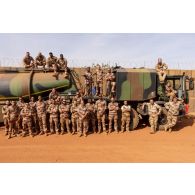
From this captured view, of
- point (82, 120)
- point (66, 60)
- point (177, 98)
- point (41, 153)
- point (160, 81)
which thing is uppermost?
point (66, 60)

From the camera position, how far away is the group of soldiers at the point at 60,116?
32.7 feet

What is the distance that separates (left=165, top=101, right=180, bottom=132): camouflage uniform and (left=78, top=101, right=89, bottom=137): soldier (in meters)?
3.47

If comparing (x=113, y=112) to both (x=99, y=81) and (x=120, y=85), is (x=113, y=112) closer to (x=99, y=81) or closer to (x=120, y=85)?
(x=120, y=85)

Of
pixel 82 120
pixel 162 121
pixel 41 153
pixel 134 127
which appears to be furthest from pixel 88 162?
pixel 162 121

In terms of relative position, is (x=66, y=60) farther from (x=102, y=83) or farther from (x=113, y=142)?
(x=113, y=142)

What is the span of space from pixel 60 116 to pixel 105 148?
274 centimetres

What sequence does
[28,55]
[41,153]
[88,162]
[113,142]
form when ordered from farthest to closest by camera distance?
1. [28,55]
2. [113,142]
3. [41,153]
4. [88,162]

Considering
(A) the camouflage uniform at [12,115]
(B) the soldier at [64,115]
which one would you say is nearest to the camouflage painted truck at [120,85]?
(B) the soldier at [64,115]

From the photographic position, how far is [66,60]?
39.0ft

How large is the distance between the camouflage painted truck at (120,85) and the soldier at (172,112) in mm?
A: 321

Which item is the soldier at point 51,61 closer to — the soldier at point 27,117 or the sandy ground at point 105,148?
the soldier at point 27,117

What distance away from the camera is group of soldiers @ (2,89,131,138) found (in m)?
9.98

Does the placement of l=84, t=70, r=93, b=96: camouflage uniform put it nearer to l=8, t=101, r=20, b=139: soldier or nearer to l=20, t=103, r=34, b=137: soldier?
l=20, t=103, r=34, b=137: soldier

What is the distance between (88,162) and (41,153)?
1753 mm
